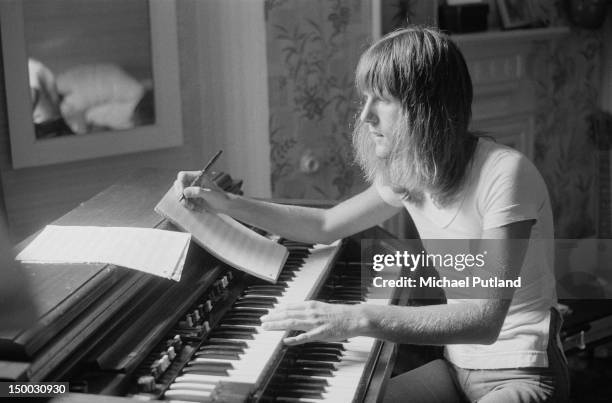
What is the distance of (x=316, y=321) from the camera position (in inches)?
57.4

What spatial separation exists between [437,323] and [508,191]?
0.29m

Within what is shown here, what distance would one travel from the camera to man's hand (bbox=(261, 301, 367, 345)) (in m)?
1.45

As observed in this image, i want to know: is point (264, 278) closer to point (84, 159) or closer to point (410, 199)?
point (410, 199)

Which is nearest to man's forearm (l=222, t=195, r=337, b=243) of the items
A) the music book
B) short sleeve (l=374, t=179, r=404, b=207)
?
the music book

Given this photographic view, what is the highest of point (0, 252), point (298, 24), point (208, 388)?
point (298, 24)

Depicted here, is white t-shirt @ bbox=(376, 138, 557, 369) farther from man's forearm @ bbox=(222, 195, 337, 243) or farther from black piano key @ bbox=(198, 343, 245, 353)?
black piano key @ bbox=(198, 343, 245, 353)

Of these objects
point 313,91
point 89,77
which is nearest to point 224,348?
point 89,77

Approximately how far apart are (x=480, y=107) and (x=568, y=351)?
115cm

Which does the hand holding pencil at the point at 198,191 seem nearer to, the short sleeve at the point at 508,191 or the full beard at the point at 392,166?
the full beard at the point at 392,166

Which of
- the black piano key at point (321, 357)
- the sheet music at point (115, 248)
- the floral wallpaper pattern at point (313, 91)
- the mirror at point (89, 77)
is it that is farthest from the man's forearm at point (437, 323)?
the floral wallpaper pattern at point (313, 91)

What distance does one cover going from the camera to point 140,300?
1532 mm

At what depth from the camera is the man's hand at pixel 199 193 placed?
179cm

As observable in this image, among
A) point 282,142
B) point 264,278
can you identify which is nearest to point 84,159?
point 282,142

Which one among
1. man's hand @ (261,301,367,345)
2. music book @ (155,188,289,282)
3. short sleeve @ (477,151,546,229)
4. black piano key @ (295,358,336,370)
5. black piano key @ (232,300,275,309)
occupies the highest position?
short sleeve @ (477,151,546,229)
